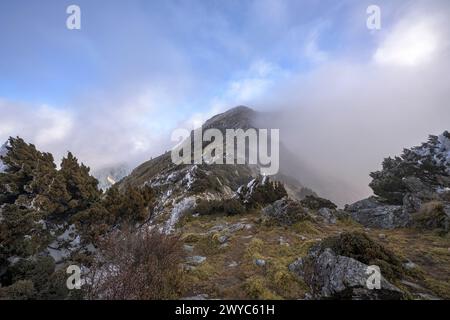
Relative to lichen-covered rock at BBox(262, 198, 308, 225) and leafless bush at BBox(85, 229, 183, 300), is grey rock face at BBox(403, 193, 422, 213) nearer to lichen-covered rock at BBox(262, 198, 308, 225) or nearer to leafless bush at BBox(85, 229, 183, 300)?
lichen-covered rock at BBox(262, 198, 308, 225)

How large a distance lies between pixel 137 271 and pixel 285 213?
32.8 feet

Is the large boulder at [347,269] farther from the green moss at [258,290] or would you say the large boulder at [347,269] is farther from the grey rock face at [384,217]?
the grey rock face at [384,217]

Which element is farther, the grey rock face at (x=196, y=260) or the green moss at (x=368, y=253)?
the grey rock face at (x=196, y=260)

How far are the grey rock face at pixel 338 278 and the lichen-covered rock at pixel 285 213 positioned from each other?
235 inches

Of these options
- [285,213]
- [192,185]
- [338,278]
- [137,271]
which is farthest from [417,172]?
[137,271]

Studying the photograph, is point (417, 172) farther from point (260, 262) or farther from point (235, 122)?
point (235, 122)

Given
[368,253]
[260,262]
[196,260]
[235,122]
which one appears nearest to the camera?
[368,253]

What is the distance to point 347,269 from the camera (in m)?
6.39

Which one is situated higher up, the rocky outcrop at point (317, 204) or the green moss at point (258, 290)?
the rocky outcrop at point (317, 204)

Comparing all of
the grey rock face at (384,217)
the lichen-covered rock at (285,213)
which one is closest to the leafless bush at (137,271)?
the lichen-covered rock at (285,213)

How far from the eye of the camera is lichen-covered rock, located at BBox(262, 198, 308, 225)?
13945 mm

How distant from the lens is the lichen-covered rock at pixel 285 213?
1395 centimetres

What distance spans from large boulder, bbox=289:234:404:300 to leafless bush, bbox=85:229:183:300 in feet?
12.0

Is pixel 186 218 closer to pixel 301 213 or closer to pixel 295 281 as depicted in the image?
pixel 301 213
